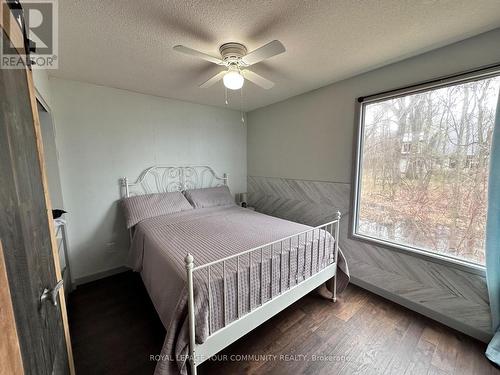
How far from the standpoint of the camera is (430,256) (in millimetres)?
1896

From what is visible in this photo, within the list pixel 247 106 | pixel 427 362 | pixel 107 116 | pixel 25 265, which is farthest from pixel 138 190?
pixel 427 362

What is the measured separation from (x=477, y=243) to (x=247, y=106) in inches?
126

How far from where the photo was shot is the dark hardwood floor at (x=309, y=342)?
146 cm

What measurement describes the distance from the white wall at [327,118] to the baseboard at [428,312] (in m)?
1.22

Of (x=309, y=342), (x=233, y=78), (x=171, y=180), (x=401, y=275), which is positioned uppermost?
(x=233, y=78)

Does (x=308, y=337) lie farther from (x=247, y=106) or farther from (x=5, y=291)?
(x=247, y=106)

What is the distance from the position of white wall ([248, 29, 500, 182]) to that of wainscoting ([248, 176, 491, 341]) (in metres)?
0.25

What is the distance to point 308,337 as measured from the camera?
171 centimetres

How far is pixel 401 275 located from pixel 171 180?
3076 millimetres

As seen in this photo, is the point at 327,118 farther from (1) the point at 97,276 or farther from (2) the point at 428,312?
(1) the point at 97,276

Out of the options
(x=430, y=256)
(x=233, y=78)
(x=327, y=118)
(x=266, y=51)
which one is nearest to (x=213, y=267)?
(x=233, y=78)

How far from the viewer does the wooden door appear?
0.54m

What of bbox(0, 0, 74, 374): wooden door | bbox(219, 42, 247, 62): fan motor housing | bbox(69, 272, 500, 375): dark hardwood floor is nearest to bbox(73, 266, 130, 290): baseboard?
bbox(69, 272, 500, 375): dark hardwood floor

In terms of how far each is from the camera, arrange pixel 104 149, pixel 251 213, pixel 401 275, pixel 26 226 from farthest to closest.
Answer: pixel 251 213, pixel 104 149, pixel 401 275, pixel 26 226
